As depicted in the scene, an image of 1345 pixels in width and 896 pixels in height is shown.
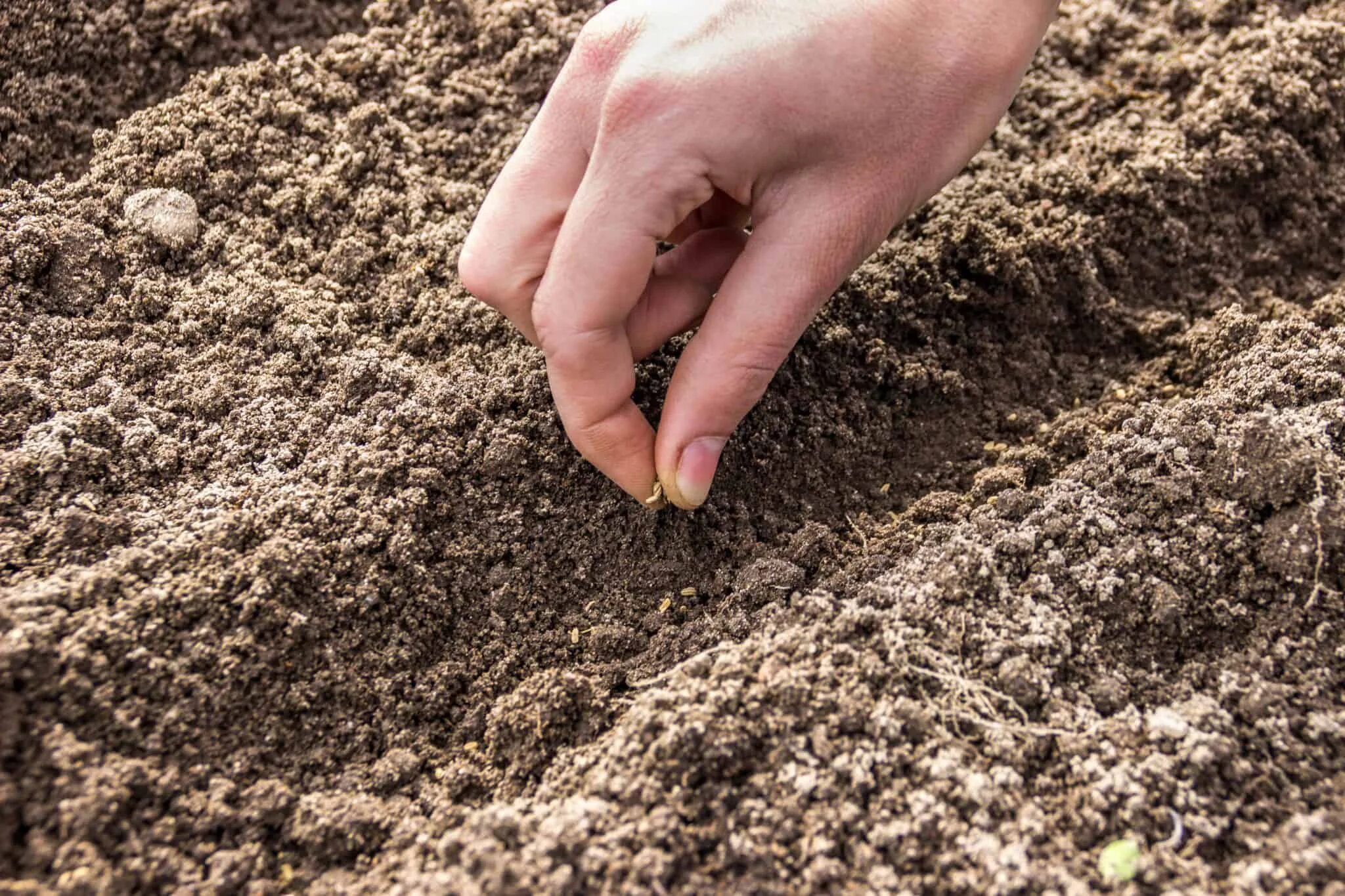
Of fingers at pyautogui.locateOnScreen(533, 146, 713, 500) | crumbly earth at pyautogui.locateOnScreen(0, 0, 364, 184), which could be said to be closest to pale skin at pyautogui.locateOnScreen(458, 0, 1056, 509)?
fingers at pyautogui.locateOnScreen(533, 146, 713, 500)

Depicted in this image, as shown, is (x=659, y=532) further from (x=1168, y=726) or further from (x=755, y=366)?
(x=1168, y=726)

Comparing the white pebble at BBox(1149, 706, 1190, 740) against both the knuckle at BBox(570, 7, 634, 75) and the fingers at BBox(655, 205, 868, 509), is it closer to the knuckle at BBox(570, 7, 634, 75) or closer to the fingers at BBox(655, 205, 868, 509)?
the fingers at BBox(655, 205, 868, 509)

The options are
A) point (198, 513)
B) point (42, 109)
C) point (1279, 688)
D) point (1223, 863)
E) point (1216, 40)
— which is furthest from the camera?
point (1216, 40)

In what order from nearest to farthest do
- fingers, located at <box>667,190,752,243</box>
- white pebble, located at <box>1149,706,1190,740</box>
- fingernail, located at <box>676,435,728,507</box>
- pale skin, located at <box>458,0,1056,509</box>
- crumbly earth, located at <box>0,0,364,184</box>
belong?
white pebble, located at <box>1149,706,1190,740</box>
pale skin, located at <box>458,0,1056,509</box>
fingernail, located at <box>676,435,728,507</box>
fingers, located at <box>667,190,752,243</box>
crumbly earth, located at <box>0,0,364,184</box>

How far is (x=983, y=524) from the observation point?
1.58 m

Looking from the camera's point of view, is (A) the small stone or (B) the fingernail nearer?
(B) the fingernail

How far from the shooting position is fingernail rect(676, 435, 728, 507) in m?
1.53

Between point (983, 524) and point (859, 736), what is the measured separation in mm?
444

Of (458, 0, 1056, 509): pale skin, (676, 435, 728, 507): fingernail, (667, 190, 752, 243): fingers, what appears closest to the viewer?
(458, 0, 1056, 509): pale skin

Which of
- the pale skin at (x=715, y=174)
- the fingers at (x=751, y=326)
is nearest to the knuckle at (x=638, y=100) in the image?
the pale skin at (x=715, y=174)

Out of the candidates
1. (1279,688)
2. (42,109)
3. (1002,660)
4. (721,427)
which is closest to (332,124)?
(42,109)

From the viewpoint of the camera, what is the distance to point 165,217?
1834 mm

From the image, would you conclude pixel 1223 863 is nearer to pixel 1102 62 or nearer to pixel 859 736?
pixel 859 736

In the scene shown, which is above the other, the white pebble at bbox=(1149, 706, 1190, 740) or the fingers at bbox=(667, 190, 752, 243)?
the fingers at bbox=(667, 190, 752, 243)
